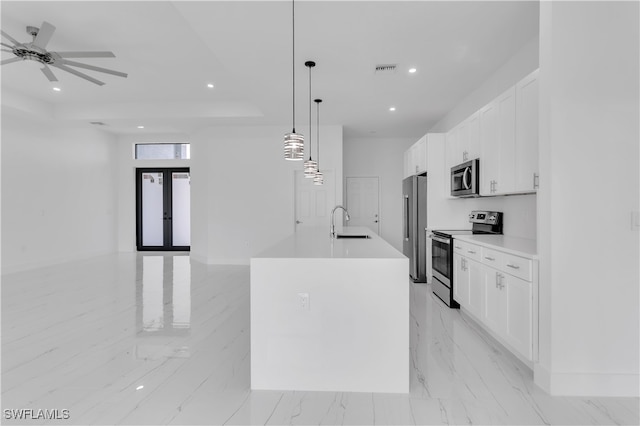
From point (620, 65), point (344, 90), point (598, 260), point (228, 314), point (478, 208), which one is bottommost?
point (228, 314)

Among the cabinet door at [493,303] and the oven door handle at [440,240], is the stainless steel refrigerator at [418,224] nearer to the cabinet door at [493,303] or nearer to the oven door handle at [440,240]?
the oven door handle at [440,240]

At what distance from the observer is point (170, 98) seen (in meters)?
→ 5.96

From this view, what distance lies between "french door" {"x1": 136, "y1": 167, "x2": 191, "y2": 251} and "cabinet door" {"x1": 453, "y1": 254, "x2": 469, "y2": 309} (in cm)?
696

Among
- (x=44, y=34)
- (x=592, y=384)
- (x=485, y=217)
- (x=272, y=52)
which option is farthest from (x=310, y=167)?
(x=592, y=384)

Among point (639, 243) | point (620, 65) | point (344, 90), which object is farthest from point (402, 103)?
point (639, 243)

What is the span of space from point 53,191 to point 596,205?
856 centimetres

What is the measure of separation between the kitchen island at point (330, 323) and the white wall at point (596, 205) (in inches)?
39.5

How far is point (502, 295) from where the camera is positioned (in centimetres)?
272

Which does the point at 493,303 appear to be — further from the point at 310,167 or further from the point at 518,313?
the point at 310,167

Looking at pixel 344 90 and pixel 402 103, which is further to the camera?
pixel 402 103

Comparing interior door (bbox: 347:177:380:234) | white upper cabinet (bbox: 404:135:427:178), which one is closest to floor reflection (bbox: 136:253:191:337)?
interior door (bbox: 347:177:380:234)

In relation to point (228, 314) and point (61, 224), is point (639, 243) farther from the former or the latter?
point (61, 224)

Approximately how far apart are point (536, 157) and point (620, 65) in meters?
0.81

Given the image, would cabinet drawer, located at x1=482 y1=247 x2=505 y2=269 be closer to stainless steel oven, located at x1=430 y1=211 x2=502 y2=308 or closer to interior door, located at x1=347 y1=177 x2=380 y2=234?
stainless steel oven, located at x1=430 y1=211 x2=502 y2=308
